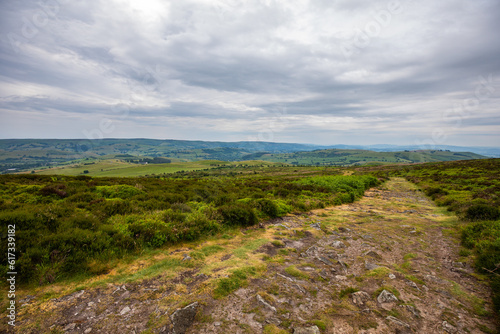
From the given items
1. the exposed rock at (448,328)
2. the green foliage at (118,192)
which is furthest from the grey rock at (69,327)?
the green foliage at (118,192)

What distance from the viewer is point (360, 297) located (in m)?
5.71

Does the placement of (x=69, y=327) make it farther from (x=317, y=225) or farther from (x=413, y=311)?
(x=317, y=225)

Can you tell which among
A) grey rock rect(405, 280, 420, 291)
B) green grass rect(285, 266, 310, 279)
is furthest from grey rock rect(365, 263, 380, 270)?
green grass rect(285, 266, 310, 279)

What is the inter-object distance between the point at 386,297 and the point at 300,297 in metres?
2.35

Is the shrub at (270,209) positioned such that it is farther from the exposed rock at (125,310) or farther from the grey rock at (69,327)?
the grey rock at (69,327)

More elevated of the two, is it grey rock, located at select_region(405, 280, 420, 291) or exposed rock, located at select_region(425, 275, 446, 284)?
grey rock, located at select_region(405, 280, 420, 291)

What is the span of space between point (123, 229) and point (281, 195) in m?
→ 13.7

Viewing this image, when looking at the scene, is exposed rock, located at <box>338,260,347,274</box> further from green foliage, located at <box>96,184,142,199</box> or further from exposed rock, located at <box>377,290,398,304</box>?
green foliage, located at <box>96,184,142,199</box>

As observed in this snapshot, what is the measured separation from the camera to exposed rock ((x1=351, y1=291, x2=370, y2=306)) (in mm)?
5535

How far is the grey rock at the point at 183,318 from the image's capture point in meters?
4.52

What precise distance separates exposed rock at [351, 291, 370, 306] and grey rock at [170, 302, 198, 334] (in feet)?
14.2

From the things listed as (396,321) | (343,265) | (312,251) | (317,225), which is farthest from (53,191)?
(396,321)

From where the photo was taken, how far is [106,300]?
214 inches

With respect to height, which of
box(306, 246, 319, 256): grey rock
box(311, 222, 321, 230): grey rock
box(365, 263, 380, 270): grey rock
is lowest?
box(311, 222, 321, 230): grey rock
